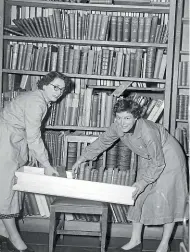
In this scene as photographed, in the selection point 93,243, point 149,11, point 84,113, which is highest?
point 149,11

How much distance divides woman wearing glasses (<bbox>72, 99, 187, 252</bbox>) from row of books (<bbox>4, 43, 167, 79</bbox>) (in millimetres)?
668

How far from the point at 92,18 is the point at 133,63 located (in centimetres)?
55

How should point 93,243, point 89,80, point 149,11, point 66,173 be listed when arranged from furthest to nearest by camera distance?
point 89,80
point 149,11
point 93,243
point 66,173

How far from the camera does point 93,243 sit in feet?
11.2

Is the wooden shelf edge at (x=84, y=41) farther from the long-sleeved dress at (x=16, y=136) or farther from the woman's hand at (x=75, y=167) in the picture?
the woman's hand at (x=75, y=167)

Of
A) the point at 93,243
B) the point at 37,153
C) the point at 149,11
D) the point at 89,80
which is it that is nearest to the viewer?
the point at 37,153

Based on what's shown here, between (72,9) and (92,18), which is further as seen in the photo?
(72,9)

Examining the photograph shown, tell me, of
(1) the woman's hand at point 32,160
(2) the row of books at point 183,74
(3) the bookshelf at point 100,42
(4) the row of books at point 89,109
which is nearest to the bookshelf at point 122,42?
(3) the bookshelf at point 100,42

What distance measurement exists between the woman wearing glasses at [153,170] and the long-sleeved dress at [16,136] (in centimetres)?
48

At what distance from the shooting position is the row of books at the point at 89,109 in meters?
3.54

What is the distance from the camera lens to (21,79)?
12.6 ft

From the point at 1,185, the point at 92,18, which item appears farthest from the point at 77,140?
the point at 92,18

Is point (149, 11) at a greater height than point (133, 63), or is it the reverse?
point (149, 11)

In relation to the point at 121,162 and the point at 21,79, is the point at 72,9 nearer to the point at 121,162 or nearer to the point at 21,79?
the point at 21,79
